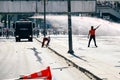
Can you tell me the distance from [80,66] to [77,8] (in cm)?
9133

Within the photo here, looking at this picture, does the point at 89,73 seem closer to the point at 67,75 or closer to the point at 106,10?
the point at 67,75

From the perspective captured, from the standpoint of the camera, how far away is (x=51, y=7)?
112 metres

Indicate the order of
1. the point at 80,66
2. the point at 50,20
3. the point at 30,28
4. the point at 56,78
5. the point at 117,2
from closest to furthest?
the point at 56,78, the point at 80,66, the point at 30,28, the point at 50,20, the point at 117,2

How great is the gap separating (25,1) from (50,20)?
827 centimetres

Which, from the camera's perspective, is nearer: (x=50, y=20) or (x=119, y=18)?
(x=50, y=20)

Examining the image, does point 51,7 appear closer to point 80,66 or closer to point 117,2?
point 117,2

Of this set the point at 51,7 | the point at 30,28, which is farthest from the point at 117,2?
the point at 30,28

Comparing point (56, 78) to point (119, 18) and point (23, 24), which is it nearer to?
point (23, 24)

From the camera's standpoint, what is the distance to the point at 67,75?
1872cm

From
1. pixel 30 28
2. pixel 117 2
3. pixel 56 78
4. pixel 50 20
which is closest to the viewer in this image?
pixel 56 78

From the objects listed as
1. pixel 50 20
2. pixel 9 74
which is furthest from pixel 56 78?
pixel 50 20

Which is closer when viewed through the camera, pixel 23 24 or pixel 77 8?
pixel 23 24

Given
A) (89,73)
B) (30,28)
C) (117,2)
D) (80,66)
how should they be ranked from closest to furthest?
(89,73)
(80,66)
(30,28)
(117,2)


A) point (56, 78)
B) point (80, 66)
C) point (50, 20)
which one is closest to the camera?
point (56, 78)
